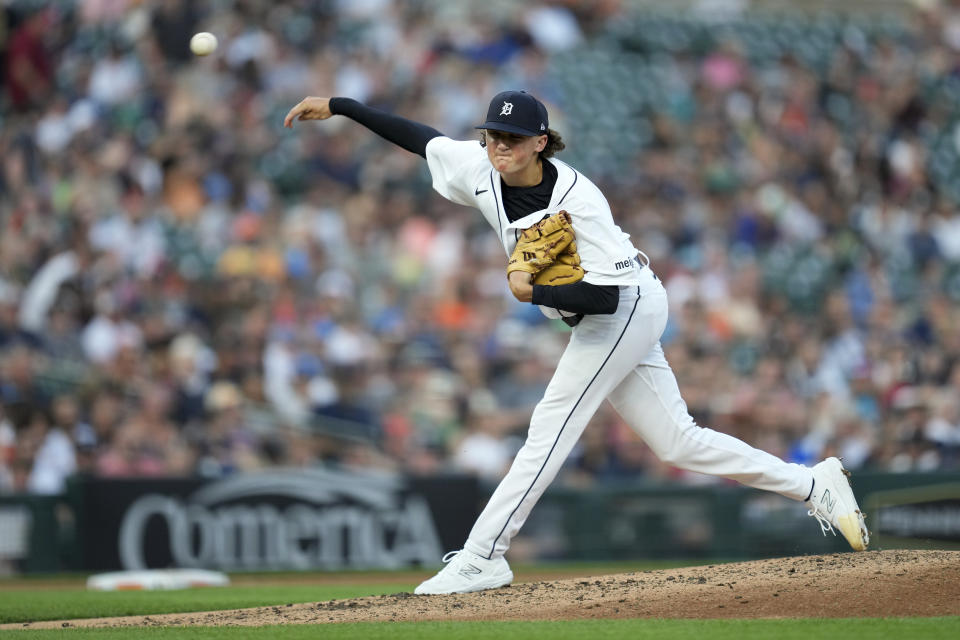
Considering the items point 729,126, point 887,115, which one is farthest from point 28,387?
point 887,115

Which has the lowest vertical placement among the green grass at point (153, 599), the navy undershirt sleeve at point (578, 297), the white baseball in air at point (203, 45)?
the green grass at point (153, 599)

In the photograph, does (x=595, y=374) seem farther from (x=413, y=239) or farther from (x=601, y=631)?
(x=413, y=239)

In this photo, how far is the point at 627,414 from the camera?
5.76m

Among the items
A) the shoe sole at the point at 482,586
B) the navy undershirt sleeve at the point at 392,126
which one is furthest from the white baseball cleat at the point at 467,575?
the navy undershirt sleeve at the point at 392,126

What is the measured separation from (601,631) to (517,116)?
1952 millimetres

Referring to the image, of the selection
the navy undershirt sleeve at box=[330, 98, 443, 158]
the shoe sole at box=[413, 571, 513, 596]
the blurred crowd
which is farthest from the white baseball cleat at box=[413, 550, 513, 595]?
the blurred crowd

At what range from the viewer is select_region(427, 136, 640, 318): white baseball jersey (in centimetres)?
539

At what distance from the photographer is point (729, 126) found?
14.8 m

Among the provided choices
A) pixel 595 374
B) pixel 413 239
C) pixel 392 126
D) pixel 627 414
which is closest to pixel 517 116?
pixel 392 126

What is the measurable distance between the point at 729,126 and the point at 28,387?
7.84 meters

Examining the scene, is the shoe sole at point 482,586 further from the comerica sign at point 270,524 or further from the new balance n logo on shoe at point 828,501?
the comerica sign at point 270,524

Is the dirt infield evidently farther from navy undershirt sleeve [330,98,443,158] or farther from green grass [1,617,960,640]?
navy undershirt sleeve [330,98,443,158]

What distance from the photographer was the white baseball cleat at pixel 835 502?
5.80 m

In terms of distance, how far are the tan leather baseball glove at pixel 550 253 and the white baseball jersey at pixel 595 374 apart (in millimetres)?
57
